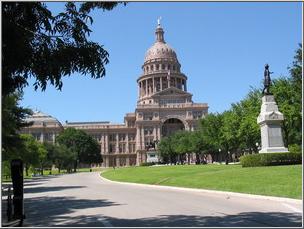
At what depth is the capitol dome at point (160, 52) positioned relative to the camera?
183 metres

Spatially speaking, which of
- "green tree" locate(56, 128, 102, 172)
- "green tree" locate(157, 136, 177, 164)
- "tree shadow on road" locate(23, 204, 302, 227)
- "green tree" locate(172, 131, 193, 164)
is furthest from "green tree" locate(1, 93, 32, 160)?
"green tree" locate(56, 128, 102, 172)

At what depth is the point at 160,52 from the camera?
184 metres

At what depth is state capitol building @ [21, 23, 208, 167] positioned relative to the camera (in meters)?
174

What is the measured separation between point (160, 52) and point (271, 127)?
147872 millimetres

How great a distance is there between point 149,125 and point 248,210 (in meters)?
159

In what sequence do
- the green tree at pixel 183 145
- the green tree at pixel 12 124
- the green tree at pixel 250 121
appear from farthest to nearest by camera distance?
the green tree at pixel 183 145 < the green tree at pixel 250 121 < the green tree at pixel 12 124

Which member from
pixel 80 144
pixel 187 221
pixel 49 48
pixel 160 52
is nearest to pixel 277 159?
pixel 187 221

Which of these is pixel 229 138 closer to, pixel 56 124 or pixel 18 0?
pixel 18 0

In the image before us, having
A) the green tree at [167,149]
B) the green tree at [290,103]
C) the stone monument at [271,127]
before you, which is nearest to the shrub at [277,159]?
the stone monument at [271,127]

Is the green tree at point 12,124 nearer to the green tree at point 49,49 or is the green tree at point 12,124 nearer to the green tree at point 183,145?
the green tree at point 49,49

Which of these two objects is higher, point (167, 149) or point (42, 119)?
point (42, 119)

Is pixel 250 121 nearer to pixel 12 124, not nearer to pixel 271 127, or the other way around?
pixel 271 127

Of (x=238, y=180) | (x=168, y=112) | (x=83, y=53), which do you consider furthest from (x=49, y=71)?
(x=168, y=112)

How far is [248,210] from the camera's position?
16.3m
